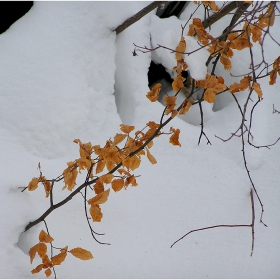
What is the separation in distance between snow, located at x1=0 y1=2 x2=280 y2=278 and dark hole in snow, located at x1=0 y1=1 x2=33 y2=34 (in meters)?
0.13

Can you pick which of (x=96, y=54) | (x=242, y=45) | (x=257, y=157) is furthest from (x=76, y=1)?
(x=257, y=157)

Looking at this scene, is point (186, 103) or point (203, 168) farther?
point (203, 168)

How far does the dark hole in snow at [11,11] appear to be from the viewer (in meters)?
1.65

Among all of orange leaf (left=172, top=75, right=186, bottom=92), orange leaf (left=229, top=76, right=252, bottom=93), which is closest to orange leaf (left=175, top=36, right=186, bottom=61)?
orange leaf (left=172, top=75, right=186, bottom=92)

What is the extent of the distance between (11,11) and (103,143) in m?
0.89

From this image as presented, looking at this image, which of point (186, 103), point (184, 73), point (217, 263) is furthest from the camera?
point (184, 73)

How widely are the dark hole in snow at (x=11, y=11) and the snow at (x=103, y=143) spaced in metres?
0.13

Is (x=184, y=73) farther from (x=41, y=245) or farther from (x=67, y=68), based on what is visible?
(x=41, y=245)

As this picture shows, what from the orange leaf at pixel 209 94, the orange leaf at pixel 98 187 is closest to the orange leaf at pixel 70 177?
the orange leaf at pixel 98 187

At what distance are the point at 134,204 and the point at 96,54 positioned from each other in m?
0.71

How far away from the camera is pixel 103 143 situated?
1.40 metres

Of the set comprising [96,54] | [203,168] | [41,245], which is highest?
[96,54]

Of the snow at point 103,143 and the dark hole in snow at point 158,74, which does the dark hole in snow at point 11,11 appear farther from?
the dark hole in snow at point 158,74

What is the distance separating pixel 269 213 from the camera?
1.39 metres
